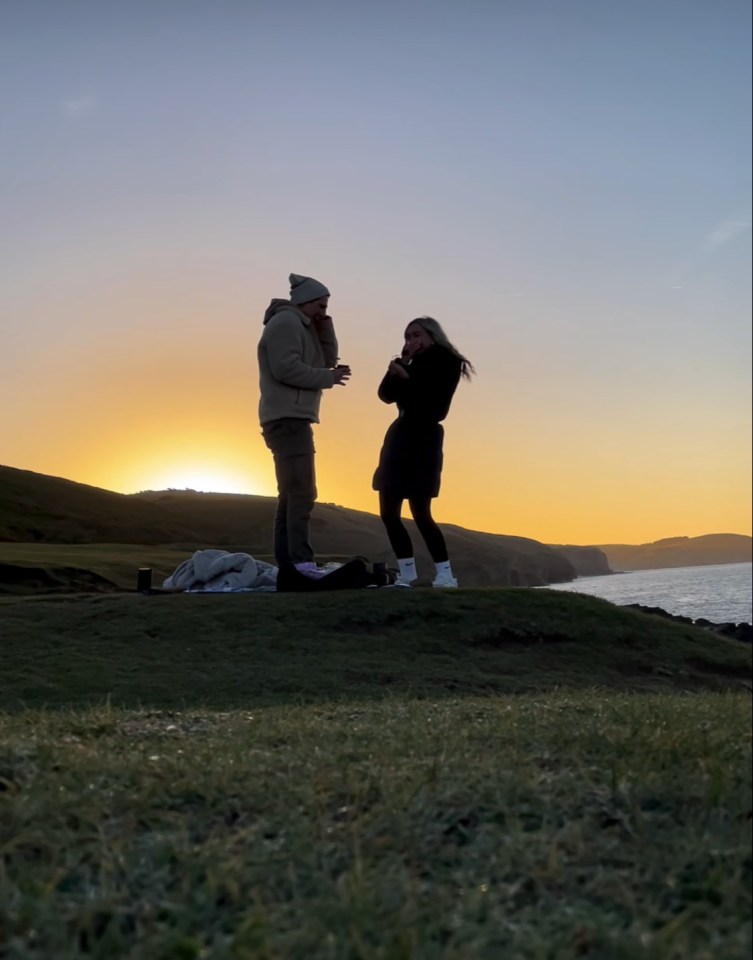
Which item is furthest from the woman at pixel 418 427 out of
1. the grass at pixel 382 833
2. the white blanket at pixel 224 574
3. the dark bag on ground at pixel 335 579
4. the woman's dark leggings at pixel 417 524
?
the grass at pixel 382 833

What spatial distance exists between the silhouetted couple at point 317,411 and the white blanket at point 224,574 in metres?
0.72

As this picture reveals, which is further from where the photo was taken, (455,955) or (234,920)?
(234,920)

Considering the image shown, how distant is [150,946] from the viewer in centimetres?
195

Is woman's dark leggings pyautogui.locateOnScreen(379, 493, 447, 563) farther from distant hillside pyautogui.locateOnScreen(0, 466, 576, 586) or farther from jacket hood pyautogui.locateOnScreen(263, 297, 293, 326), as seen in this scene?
distant hillside pyautogui.locateOnScreen(0, 466, 576, 586)

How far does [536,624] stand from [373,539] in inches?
2789

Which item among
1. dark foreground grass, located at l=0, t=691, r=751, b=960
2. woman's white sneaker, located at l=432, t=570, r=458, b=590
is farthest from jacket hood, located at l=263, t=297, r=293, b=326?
dark foreground grass, located at l=0, t=691, r=751, b=960

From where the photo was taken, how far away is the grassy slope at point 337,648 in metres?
7.81

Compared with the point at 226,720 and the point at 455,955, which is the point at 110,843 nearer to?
the point at 455,955

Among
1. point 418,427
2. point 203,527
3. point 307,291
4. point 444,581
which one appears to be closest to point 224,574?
point 444,581

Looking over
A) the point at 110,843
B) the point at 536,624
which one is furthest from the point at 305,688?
the point at 110,843

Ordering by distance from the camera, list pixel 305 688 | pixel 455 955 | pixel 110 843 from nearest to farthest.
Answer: pixel 455 955, pixel 110 843, pixel 305 688

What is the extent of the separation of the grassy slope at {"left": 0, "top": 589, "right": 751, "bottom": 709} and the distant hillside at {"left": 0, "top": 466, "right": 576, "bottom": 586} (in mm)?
19988

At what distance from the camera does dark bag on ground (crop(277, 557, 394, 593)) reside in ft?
36.7

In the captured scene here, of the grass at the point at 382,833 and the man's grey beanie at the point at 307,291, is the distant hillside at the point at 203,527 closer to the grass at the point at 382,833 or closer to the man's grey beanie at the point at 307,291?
the man's grey beanie at the point at 307,291
